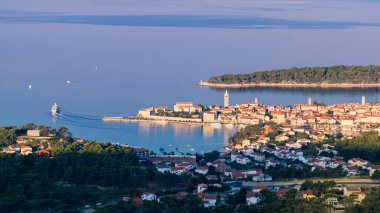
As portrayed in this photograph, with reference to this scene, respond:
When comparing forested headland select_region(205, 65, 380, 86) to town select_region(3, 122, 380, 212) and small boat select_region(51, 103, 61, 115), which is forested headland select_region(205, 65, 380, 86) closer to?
small boat select_region(51, 103, 61, 115)

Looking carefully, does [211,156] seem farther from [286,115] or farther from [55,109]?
[55,109]

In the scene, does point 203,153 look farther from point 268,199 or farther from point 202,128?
point 268,199

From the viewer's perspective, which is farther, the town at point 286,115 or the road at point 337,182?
the town at point 286,115

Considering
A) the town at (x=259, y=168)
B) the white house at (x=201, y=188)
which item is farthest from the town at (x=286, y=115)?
the white house at (x=201, y=188)

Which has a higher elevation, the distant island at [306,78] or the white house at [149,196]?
the distant island at [306,78]

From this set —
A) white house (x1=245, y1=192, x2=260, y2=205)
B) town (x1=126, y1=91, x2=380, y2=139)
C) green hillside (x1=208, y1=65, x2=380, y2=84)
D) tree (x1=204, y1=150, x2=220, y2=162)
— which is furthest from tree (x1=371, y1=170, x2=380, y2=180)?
green hillside (x1=208, y1=65, x2=380, y2=84)

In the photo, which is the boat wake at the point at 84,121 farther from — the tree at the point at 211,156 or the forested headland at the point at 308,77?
the forested headland at the point at 308,77

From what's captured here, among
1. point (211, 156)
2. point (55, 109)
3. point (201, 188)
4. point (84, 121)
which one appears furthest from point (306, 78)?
point (201, 188)

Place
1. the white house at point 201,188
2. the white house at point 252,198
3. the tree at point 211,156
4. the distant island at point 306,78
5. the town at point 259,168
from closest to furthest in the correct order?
the white house at point 252,198 < the town at point 259,168 < the white house at point 201,188 < the tree at point 211,156 < the distant island at point 306,78

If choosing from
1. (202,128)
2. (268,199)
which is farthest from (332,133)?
(268,199)
